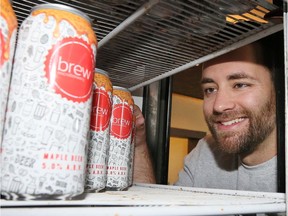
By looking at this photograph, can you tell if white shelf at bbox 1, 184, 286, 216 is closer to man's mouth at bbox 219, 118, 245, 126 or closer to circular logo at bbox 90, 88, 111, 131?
circular logo at bbox 90, 88, 111, 131

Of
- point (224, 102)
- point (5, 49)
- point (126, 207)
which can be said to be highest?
point (224, 102)

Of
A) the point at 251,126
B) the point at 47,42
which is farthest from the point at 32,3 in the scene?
the point at 251,126

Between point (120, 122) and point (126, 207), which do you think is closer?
point (126, 207)

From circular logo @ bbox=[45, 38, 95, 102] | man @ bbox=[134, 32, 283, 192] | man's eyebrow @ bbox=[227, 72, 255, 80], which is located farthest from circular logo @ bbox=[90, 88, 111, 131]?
man's eyebrow @ bbox=[227, 72, 255, 80]

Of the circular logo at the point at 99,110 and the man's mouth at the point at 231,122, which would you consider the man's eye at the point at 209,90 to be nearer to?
the man's mouth at the point at 231,122

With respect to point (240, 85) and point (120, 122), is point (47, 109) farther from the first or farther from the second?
point (240, 85)

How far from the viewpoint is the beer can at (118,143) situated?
2.38 feet

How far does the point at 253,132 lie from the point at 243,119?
77 mm

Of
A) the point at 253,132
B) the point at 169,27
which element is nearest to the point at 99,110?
the point at 169,27

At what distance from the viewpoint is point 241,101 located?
53.1 inches

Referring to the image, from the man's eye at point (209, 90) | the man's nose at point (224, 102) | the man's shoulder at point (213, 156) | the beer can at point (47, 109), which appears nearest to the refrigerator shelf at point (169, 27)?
the beer can at point (47, 109)

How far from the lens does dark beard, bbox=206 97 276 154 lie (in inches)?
54.3

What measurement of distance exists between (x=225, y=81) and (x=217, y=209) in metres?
0.94

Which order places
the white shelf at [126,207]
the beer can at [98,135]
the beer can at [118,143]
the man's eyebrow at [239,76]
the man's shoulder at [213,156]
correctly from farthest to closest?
the man's shoulder at [213,156] → the man's eyebrow at [239,76] → the beer can at [118,143] → the beer can at [98,135] → the white shelf at [126,207]
